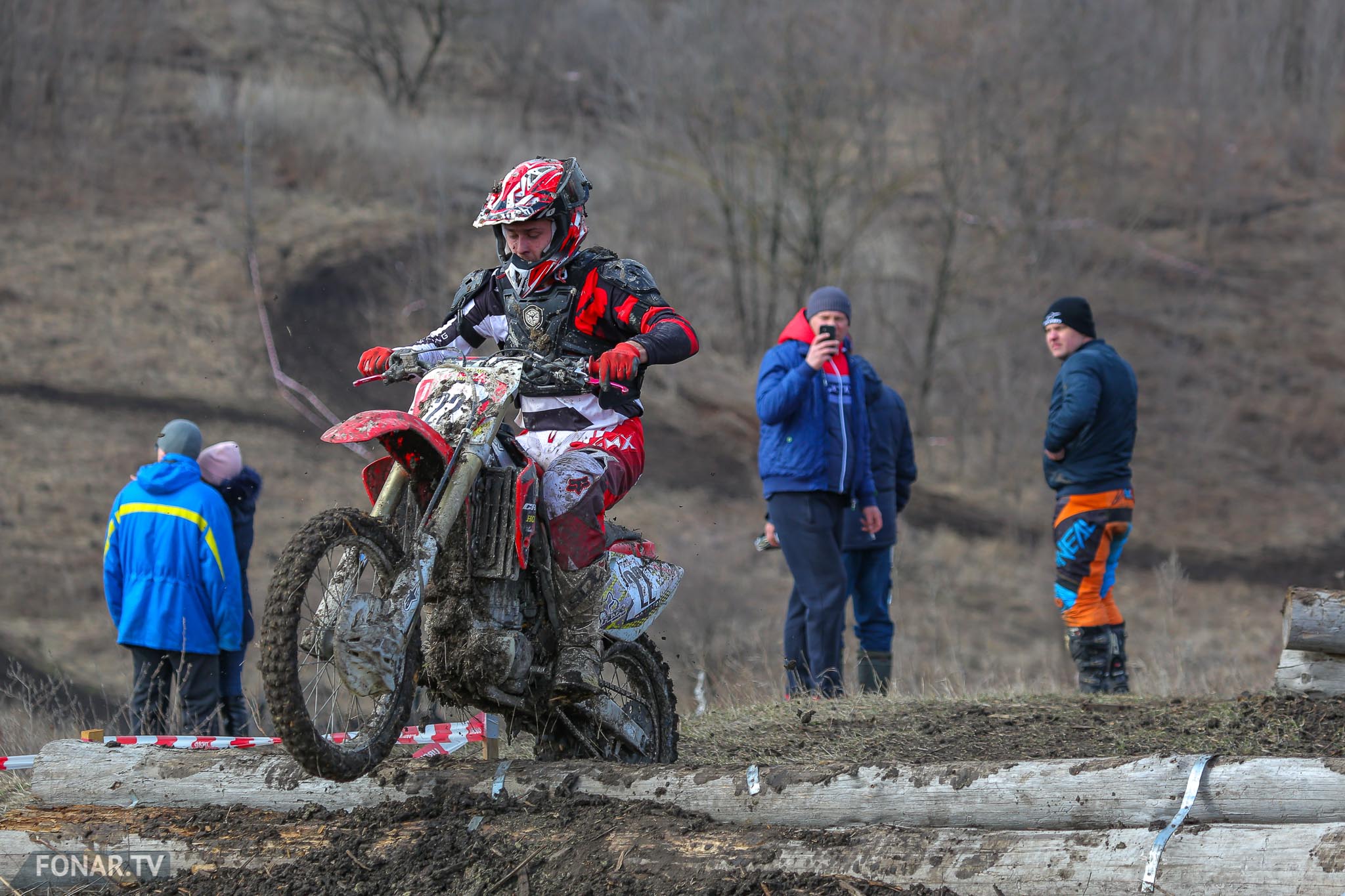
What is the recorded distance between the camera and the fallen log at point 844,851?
356cm

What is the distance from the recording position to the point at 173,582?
7.46 m

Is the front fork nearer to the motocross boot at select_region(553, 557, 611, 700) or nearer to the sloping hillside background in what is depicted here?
the motocross boot at select_region(553, 557, 611, 700)

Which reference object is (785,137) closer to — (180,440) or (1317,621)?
(180,440)

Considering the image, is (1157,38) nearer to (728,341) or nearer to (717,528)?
(728,341)

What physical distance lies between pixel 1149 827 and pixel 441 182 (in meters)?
23.2

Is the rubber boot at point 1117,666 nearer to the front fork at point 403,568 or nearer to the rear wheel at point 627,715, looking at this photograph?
the rear wheel at point 627,715

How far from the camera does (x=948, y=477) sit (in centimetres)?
2336

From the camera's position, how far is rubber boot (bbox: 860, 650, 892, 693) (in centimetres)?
858

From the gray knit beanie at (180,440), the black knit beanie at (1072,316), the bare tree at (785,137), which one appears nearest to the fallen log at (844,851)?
the gray knit beanie at (180,440)

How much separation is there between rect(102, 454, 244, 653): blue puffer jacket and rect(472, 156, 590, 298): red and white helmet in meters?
3.03

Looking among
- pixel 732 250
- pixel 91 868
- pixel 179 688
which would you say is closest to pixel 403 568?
pixel 91 868

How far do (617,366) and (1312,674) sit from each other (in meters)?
4.07

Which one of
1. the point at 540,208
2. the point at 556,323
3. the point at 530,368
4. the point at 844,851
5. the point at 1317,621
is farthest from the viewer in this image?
the point at 1317,621

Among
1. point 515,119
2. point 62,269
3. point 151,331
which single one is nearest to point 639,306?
point 151,331
